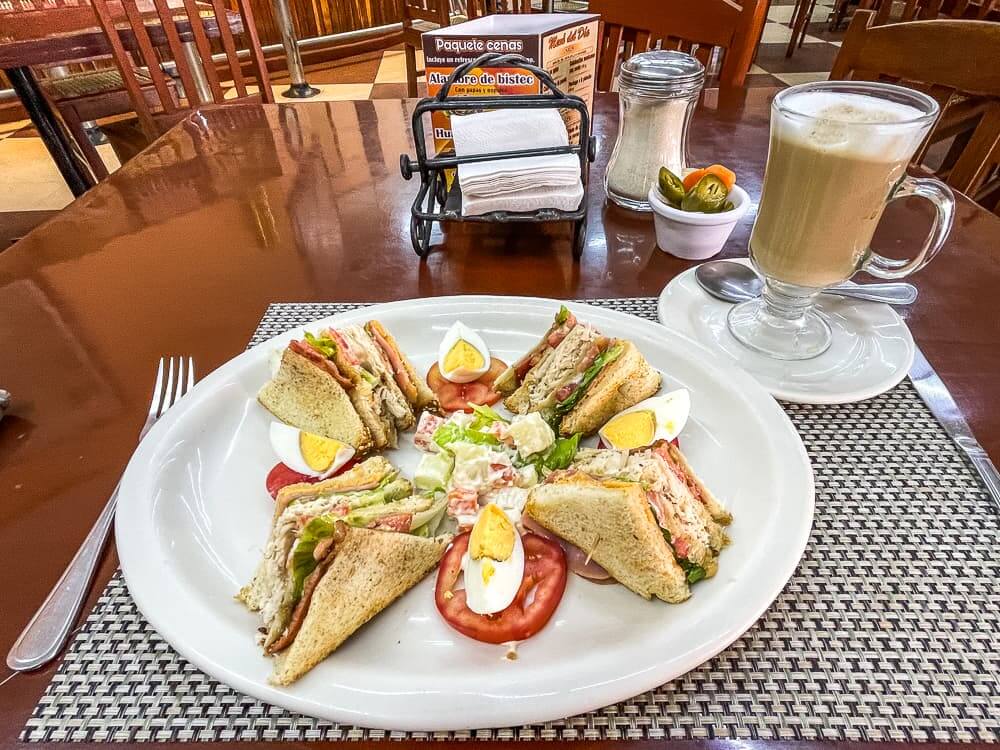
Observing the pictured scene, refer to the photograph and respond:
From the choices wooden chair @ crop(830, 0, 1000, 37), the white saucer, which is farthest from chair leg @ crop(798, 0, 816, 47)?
the white saucer

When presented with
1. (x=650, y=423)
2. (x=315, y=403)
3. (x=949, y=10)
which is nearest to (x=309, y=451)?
(x=315, y=403)

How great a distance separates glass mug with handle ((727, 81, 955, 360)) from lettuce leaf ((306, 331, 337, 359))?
1000mm

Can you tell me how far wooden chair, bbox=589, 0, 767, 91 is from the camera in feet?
8.49

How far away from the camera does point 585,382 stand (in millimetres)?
1280

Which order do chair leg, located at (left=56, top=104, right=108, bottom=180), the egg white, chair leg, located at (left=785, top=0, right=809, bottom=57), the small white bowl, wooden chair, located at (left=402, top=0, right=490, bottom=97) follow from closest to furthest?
the egg white → the small white bowl → chair leg, located at (left=56, top=104, right=108, bottom=180) → wooden chair, located at (left=402, top=0, right=490, bottom=97) → chair leg, located at (left=785, top=0, right=809, bottom=57)

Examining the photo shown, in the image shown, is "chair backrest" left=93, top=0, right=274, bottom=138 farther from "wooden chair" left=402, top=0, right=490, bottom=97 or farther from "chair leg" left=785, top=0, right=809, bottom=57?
"chair leg" left=785, top=0, right=809, bottom=57

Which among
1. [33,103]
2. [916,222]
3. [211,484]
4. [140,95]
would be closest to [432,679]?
[211,484]

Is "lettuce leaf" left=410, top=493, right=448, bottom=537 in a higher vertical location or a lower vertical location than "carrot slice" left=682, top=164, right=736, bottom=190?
lower

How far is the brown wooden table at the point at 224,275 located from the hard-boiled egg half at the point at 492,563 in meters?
0.37

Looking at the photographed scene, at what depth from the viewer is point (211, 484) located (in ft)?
3.82

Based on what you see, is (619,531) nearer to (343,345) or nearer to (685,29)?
(343,345)

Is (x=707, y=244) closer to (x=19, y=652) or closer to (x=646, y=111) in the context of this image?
(x=646, y=111)

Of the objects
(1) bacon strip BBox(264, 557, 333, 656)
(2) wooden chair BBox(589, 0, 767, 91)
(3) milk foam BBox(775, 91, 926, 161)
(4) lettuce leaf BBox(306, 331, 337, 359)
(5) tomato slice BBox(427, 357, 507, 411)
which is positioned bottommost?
(5) tomato slice BBox(427, 357, 507, 411)

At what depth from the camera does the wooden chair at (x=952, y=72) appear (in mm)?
2088
